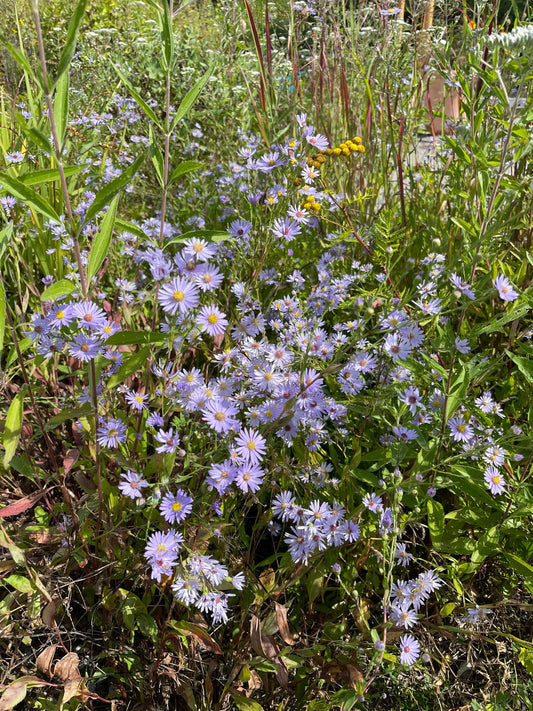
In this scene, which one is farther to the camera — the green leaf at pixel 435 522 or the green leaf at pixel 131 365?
the green leaf at pixel 435 522

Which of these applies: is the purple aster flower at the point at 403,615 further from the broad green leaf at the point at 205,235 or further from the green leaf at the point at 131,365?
the broad green leaf at the point at 205,235

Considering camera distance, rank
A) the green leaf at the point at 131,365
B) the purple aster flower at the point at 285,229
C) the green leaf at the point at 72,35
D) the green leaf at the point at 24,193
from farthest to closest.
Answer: the purple aster flower at the point at 285,229 < the green leaf at the point at 131,365 < the green leaf at the point at 24,193 < the green leaf at the point at 72,35

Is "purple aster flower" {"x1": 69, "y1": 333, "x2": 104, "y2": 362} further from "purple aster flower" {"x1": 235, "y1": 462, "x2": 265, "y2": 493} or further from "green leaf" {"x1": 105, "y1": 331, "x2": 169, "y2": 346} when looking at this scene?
"purple aster flower" {"x1": 235, "y1": 462, "x2": 265, "y2": 493}

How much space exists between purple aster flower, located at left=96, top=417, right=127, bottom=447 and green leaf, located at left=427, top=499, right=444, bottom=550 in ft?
2.53

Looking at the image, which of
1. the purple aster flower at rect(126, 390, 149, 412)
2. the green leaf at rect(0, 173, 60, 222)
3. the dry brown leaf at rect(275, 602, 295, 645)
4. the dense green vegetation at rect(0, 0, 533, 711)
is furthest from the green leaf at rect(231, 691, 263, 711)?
the green leaf at rect(0, 173, 60, 222)

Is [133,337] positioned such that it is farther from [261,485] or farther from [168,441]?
[261,485]

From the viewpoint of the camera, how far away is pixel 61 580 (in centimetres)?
129

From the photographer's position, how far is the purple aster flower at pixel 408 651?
3.96 feet

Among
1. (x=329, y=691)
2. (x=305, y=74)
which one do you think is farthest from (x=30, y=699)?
(x=305, y=74)

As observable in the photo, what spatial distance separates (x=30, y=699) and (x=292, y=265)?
155 cm

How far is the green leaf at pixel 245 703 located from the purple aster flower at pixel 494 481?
712 mm

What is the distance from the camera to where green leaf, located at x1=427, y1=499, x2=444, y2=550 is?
138cm

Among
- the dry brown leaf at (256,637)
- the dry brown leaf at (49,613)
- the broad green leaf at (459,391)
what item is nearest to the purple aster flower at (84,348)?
the dry brown leaf at (49,613)

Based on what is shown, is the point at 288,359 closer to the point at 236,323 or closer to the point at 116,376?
the point at 236,323
